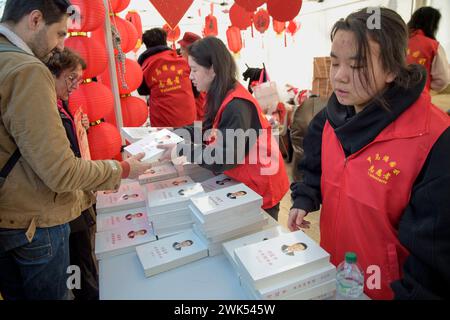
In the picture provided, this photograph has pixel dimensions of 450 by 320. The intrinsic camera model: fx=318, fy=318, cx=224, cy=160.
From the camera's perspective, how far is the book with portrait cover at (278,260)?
795mm

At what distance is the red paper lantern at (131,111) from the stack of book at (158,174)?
3.65 feet

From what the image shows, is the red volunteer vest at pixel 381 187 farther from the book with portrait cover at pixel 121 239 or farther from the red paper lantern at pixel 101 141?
the red paper lantern at pixel 101 141

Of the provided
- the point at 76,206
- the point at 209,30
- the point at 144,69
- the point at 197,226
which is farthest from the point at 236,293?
the point at 209,30

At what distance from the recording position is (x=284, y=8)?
214 centimetres

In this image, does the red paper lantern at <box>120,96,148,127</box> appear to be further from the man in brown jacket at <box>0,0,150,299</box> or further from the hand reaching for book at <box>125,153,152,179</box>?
the man in brown jacket at <box>0,0,150,299</box>

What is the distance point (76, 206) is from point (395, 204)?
3.43 ft

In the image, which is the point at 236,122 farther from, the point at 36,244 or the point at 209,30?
the point at 209,30

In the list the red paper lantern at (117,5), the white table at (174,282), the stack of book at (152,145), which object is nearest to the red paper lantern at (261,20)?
the red paper lantern at (117,5)

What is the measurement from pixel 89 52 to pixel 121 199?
3.32ft

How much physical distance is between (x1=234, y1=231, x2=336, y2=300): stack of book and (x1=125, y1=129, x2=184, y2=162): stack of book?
0.77 meters

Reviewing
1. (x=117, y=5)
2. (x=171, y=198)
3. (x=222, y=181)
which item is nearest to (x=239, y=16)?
(x=117, y=5)

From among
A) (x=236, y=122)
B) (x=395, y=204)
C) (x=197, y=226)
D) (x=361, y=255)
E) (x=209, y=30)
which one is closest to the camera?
(x=395, y=204)

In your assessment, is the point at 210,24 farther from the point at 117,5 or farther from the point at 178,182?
the point at 178,182

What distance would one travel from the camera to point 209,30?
4566mm
